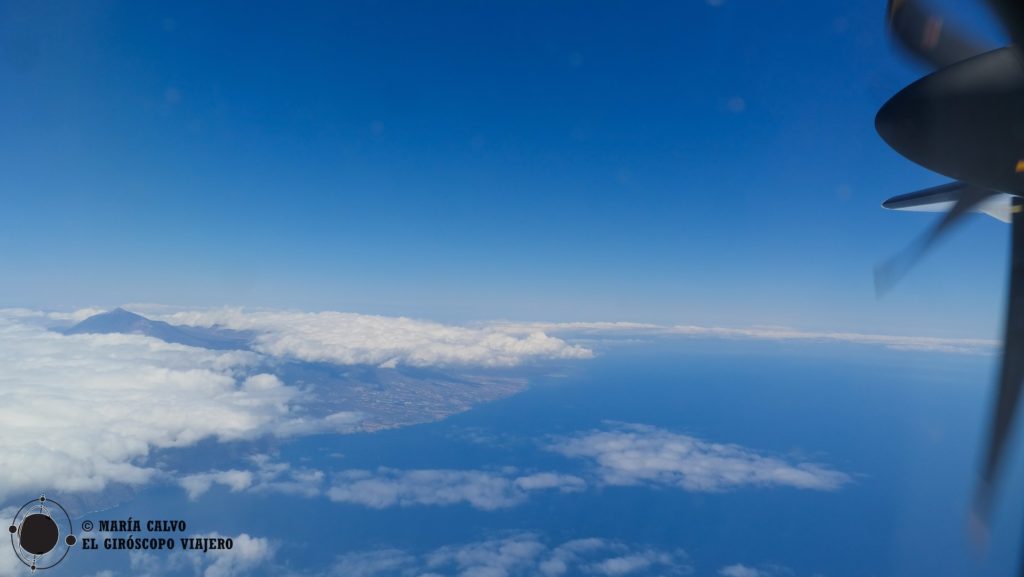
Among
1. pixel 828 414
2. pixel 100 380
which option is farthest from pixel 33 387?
pixel 828 414

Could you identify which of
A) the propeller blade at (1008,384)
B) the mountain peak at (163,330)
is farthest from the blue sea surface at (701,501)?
the mountain peak at (163,330)

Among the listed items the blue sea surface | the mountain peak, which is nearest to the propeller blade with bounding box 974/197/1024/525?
the blue sea surface

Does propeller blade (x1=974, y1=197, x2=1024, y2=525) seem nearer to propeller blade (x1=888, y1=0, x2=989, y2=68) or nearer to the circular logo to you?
propeller blade (x1=888, y1=0, x2=989, y2=68)

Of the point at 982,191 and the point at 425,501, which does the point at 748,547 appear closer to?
the point at 425,501

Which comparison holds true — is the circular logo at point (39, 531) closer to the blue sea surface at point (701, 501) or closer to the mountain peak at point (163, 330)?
the blue sea surface at point (701, 501)

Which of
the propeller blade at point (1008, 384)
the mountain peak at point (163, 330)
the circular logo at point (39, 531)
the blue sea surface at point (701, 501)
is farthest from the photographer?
the mountain peak at point (163, 330)

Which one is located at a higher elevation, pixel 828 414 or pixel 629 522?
pixel 828 414
